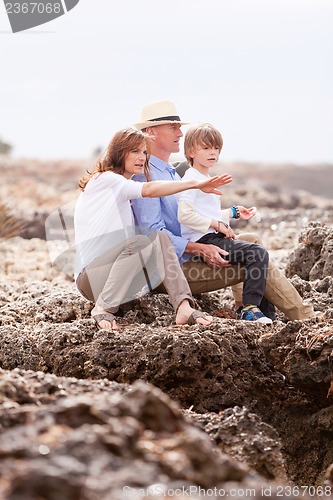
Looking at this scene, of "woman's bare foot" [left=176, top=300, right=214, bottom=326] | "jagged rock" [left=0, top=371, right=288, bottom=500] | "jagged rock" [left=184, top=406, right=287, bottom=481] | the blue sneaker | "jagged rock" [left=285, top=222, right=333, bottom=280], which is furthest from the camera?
"jagged rock" [left=285, top=222, right=333, bottom=280]

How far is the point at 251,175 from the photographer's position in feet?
183

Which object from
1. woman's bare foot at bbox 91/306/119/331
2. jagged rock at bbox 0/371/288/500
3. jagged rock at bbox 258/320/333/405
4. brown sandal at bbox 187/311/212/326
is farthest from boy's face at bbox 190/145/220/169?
jagged rock at bbox 0/371/288/500

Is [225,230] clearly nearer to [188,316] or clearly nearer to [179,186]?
[179,186]

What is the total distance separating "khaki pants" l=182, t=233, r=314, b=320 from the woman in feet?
1.16

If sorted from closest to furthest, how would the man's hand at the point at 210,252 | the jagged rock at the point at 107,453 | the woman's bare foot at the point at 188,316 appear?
the jagged rock at the point at 107,453, the woman's bare foot at the point at 188,316, the man's hand at the point at 210,252

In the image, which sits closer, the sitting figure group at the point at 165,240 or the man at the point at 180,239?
the sitting figure group at the point at 165,240

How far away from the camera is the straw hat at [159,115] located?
22.8 feet

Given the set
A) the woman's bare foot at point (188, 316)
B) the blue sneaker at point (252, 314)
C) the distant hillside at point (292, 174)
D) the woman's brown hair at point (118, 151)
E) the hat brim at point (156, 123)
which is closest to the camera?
the woman's bare foot at point (188, 316)

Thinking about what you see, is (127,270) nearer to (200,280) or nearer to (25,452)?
(200,280)

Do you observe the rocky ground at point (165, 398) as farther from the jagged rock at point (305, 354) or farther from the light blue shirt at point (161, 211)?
the light blue shirt at point (161, 211)

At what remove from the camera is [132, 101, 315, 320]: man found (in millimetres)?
6453

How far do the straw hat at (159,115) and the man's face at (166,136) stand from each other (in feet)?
0.12

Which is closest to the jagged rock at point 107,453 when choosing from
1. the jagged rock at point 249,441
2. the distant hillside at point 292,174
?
the jagged rock at point 249,441

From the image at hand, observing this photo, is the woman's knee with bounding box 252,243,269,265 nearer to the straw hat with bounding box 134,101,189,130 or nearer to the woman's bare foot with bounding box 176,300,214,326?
the woman's bare foot with bounding box 176,300,214,326
